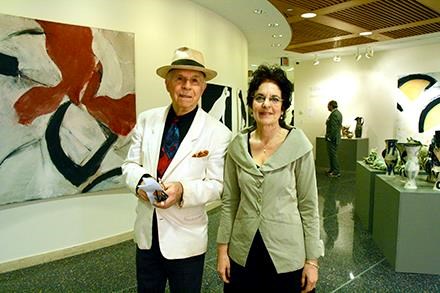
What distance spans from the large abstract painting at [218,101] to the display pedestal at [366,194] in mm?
2180

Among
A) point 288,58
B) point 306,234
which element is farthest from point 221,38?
point 288,58

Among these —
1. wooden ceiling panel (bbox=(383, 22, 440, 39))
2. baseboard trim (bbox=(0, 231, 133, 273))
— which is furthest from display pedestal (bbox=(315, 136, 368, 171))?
baseboard trim (bbox=(0, 231, 133, 273))

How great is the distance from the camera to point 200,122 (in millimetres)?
1624

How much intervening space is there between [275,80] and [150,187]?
2.49 ft

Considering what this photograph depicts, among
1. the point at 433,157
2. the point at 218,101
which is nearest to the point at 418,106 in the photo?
the point at 433,157

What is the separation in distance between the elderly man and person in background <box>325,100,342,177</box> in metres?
7.03

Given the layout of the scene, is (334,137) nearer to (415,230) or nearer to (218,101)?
(218,101)

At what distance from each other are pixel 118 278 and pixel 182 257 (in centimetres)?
174

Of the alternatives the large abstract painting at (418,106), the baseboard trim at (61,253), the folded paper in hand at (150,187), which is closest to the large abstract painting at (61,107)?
the baseboard trim at (61,253)

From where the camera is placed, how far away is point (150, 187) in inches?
56.6

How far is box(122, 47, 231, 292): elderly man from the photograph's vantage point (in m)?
1.54

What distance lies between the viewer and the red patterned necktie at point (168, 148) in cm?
160

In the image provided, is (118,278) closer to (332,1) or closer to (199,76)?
(199,76)

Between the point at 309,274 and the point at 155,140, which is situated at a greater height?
the point at 155,140
